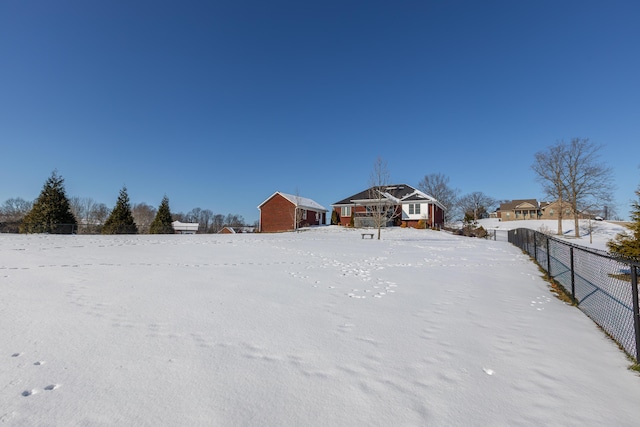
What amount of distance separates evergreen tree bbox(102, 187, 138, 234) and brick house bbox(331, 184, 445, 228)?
23.0m

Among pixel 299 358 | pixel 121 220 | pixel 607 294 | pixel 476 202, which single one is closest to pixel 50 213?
pixel 121 220

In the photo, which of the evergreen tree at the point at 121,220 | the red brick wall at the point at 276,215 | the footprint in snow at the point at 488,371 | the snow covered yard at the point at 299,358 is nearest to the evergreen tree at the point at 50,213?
the evergreen tree at the point at 121,220

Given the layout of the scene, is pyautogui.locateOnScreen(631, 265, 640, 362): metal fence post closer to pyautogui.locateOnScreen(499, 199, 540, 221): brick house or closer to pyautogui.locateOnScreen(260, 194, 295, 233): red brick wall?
pyautogui.locateOnScreen(260, 194, 295, 233): red brick wall

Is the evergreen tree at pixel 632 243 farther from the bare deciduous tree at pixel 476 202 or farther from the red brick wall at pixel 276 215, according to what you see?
the bare deciduous tree at pixel 476 202

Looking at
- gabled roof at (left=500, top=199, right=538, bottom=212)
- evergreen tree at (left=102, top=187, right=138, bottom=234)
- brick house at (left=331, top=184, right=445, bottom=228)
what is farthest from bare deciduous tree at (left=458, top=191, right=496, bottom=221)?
evergreen tree at (left=102, top=187, right=138, bottom=234)

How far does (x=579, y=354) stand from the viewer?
3455 millimetres

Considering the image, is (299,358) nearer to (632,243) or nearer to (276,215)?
(632,243)

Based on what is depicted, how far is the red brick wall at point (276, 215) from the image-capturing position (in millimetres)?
39531

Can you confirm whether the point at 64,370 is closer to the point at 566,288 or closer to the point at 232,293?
the point at 232,293

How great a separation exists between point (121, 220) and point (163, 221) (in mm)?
4603

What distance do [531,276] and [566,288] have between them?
69.7 inches

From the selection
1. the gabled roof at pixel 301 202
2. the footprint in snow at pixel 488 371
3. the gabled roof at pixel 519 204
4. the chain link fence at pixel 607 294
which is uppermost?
the gabled roof at pixel 519 204

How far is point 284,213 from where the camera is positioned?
39875 mm

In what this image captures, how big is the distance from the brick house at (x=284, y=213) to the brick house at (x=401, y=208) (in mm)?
3886
